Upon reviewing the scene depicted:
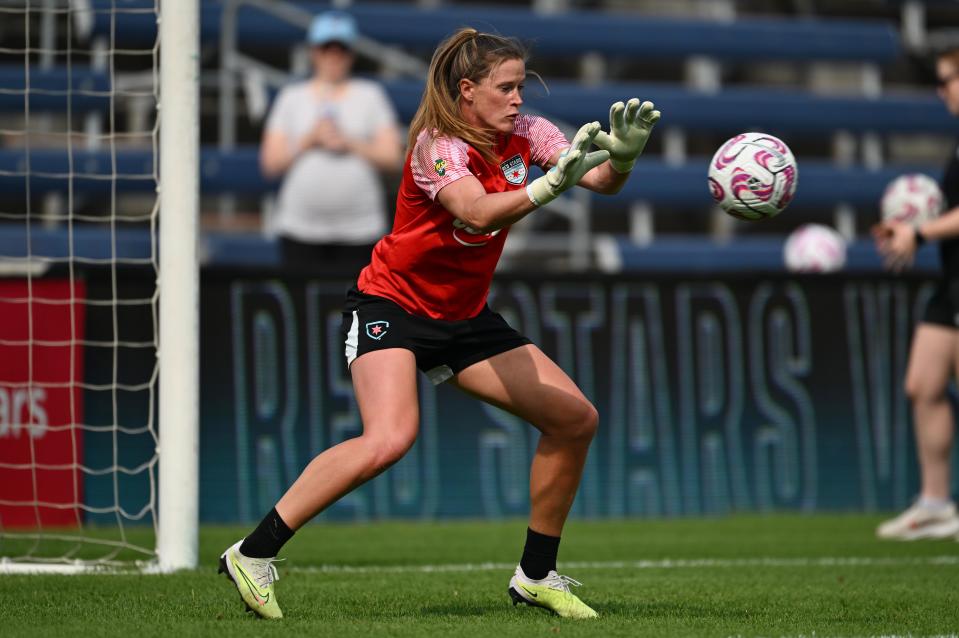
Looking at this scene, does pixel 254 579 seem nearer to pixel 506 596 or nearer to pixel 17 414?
pixel 506 596

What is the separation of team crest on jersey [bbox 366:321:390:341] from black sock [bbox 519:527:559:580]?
2.96 feet

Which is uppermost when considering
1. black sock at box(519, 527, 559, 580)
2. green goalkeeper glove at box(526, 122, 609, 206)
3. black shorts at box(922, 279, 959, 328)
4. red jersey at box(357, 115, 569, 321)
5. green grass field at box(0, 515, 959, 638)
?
green goalkeeper glove at box(526, 122, 609, 206)

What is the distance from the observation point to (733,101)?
44.9 ft

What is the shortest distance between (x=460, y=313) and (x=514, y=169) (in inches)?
20.3

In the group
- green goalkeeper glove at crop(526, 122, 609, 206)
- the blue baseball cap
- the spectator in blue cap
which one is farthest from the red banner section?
green goalkeeper glove at crop(526, 122, 609, 206)

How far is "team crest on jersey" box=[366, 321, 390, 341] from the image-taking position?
4621 mm

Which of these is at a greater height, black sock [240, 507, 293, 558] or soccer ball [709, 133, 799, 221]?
soccer ball [709, 133, 799, 221]

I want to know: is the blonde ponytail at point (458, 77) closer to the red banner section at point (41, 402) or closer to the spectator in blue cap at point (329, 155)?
the red banner section at point (41, 402)

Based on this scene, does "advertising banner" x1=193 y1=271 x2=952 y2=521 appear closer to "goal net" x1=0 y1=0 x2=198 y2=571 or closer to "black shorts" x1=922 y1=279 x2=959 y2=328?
"goal net" x1=0 y1=0 x2=198 y2=571

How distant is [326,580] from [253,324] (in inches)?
110

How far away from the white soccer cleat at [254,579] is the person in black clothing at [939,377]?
4.32 metres

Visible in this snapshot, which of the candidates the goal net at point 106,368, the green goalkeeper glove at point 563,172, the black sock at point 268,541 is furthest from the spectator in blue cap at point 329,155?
the green goalkeeper glove at point 563,172

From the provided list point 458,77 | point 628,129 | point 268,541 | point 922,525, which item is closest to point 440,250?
point 458,77

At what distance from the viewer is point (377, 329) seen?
4.63 metres
